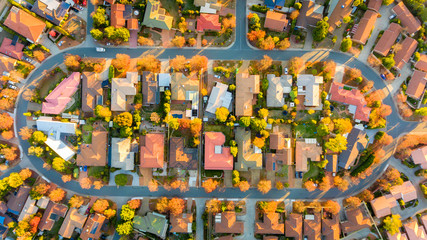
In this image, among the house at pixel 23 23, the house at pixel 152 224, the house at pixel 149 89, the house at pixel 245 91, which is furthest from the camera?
the house at pixel 149 89

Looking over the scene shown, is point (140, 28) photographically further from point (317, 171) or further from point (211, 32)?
point (317, 171)

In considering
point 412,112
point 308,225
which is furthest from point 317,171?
point 412,112

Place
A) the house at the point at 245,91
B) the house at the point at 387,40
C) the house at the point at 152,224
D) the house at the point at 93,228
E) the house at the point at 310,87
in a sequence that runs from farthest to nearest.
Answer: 1. the house at the point at 387,40
2. the house at the point at 310,87
3. the house at the point at 245,91
4. the house at the point at 152,224
5. the house at the point at 93,228

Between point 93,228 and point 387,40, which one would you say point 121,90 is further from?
point 387,40

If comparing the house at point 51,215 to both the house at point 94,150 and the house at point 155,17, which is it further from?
the house at point 155,17

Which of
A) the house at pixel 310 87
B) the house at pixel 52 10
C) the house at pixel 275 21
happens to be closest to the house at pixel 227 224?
the house at pixel 310 87

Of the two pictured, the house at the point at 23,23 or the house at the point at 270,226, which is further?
the house at the point at 270,226
